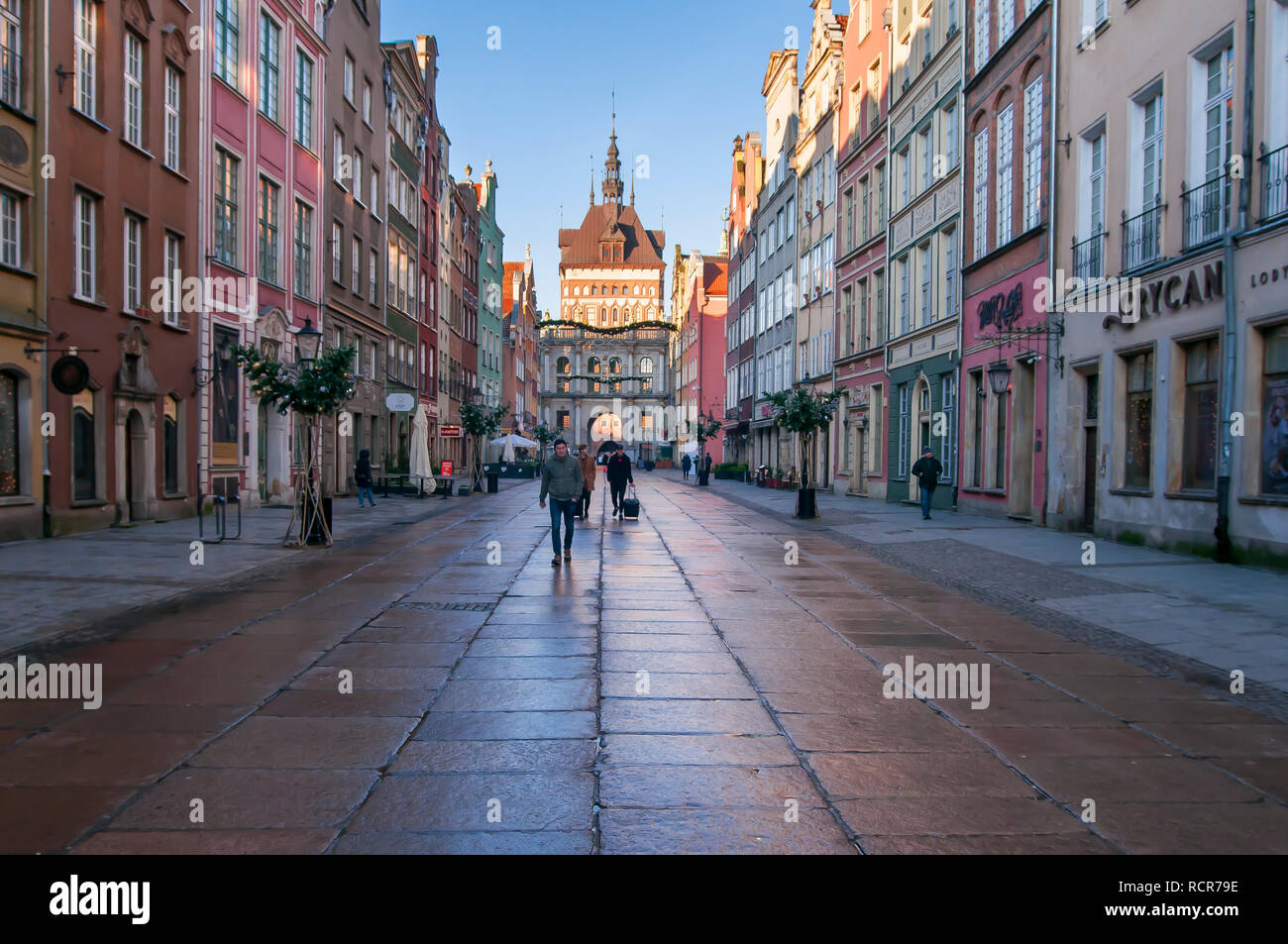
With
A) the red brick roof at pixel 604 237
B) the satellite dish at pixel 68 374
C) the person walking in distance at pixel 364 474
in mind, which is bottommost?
the person walking in distance at pixel 364 474

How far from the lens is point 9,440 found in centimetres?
1636

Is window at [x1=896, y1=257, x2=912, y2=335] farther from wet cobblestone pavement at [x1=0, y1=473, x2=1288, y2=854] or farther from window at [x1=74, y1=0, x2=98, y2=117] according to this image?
wet cobblestone pavement at [x1=0, y1=473, x2=1288, y2=854]

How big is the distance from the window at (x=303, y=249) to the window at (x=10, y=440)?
46.7ft

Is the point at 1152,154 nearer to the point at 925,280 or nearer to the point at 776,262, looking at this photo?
the point at 925,280

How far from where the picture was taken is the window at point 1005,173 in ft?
77.1

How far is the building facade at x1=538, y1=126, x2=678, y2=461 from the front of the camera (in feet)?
379

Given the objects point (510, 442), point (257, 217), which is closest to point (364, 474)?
point (257, 217)

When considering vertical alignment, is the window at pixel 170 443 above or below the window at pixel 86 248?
below

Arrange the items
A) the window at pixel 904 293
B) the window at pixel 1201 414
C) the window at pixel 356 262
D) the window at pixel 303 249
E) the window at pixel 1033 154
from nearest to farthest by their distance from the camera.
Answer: the window at pixel 1201 414
the window at pixel 1033 154
the window at pixel 303 249
the window at pixel 904 293
the window at pixel 356 262

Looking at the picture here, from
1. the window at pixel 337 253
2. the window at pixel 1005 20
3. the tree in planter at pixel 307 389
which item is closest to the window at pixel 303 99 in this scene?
the window at pixel 337 253

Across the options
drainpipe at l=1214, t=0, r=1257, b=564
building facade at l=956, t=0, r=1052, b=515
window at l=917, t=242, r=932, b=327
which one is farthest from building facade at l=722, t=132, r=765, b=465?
drainpipe at l=1214, t=0, r=1257, b=564

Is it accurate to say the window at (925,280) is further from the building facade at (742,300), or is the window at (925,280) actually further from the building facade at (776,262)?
the building facade at (742,300)

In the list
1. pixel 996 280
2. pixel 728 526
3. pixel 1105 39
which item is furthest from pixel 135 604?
pixel 996 280
